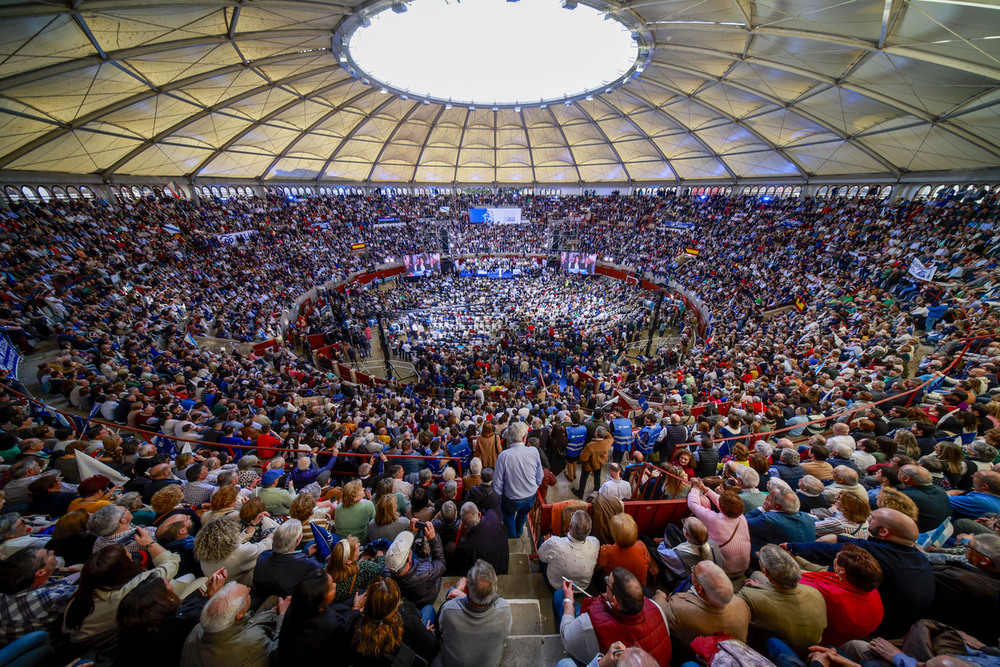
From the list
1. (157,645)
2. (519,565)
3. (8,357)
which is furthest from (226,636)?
(8,357)

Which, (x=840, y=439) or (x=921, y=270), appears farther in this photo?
(x=921, y=270)

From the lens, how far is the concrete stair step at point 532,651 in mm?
3146

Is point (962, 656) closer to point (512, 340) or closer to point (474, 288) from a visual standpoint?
point (512, 340)

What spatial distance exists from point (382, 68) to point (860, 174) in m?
33.5

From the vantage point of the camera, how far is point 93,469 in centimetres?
512

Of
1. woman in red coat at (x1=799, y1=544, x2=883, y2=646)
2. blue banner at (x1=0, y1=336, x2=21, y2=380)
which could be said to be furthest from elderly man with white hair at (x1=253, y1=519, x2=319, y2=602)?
blue banner at (x1=0, y1=336, x2=21, y2=380)

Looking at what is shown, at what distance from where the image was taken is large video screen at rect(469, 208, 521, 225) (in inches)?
1766

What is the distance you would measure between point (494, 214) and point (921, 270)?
36.3 meters

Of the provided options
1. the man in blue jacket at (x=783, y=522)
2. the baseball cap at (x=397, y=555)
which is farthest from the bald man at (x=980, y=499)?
the baseball cap at (x=397, y=555)

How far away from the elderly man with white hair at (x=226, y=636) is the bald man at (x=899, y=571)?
14.8ft

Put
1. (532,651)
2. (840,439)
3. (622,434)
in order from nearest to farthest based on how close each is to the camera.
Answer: (532,651), (840,439), (622,434)

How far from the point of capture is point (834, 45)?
14289mm

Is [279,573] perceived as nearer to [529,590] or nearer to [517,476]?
[529,590]

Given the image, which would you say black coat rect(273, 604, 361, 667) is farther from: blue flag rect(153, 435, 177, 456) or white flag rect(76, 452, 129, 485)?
blue flag rect(153, 435, 177, 456)
